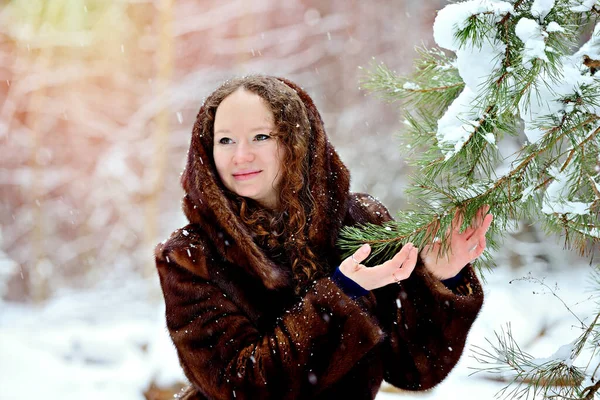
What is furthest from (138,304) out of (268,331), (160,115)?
(268,331)

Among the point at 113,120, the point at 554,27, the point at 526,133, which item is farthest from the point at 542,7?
the point at 113,120

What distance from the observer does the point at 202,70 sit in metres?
7.94

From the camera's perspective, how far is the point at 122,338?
5.58 meters

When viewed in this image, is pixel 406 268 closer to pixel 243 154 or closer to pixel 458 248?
pixel 458 248

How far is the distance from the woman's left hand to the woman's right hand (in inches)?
2.4

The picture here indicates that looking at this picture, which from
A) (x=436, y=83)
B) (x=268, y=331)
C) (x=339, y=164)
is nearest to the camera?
(x=436, y=83)

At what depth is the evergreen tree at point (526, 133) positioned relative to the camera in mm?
1021

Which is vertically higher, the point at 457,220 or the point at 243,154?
the point at 243,154

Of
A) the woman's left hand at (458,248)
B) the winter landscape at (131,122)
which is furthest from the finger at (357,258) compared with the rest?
the winter landscape at (131,122)

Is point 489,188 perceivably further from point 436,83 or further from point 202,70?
point 202,70

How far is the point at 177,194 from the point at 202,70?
6.06ft

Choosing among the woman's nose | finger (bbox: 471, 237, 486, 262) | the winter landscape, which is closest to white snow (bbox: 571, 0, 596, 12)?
finger (bbox: 471, 237, 486, 262)

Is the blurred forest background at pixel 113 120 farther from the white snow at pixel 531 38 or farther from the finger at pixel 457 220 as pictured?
the white snow at pixel 531 38

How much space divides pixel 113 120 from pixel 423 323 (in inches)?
275
